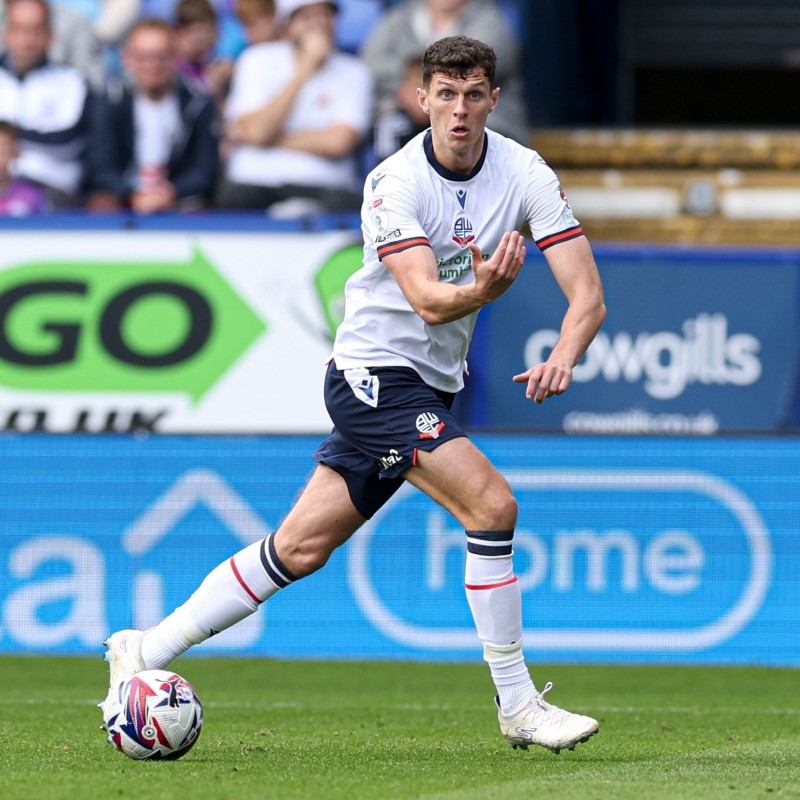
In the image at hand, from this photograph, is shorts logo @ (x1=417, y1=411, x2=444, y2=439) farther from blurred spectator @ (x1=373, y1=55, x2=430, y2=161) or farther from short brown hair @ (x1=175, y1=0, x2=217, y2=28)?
short brown hair @ (x1=175, y1=0, x2=217, y2=28)

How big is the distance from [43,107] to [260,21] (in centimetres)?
176

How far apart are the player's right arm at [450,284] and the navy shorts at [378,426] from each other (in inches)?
13.5

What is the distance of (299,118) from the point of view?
41.3ft

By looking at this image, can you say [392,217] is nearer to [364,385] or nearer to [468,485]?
[364,385]

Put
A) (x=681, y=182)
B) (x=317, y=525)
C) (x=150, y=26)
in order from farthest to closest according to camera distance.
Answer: (x=681, y=182) → (x=150, y=26) → (x=317, y=525)

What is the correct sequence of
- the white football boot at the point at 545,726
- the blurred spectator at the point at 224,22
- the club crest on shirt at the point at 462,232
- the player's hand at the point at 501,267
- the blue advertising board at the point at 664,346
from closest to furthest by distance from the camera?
the player's hand at the point at 501,267
the white football boot at the point at 545,726
the club crest on shirt at the point at 462,232
the blue advertising board at the point at 664,346
the blurred spectator at the point at 224,22

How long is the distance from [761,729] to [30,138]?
7735 mm

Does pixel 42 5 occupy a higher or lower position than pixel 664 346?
higher

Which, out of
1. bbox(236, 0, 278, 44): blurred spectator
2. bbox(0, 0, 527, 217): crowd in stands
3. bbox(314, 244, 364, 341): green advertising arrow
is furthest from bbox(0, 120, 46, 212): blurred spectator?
bbox(314, 244, 364, 341): green advertising arrow

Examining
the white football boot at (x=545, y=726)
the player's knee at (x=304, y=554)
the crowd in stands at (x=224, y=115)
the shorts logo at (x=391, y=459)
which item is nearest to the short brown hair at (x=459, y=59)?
the shorts logo at (x=391, y=459)

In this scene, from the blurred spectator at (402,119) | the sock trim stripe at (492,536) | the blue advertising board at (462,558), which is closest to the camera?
the sock trim stripe at (492,536)

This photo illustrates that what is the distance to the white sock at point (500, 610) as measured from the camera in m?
5.59

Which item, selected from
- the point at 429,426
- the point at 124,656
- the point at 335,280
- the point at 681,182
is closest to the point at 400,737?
the point at 124,656

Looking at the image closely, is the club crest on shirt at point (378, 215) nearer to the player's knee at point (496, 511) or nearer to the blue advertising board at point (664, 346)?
the player's knee at point (496, 511)
